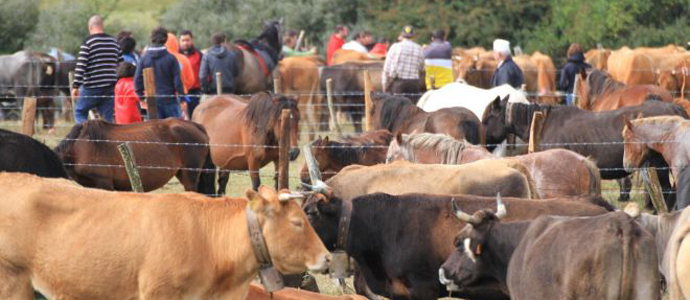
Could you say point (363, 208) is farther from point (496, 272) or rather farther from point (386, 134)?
point (386, 134)

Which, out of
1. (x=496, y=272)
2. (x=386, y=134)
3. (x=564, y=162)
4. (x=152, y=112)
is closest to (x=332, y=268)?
(x=496, y=272)

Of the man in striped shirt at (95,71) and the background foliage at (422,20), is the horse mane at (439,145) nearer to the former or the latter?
the man in striped shirt at (95,71)

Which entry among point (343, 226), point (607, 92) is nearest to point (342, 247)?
point (343, 226)

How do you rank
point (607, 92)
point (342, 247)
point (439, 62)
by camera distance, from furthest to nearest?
point (439, 62) → point (607, 92) → point (342, 247)

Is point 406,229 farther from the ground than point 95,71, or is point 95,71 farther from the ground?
point 95,71

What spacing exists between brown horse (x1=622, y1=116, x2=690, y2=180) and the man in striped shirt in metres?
6.06

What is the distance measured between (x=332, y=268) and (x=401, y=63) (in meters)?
9.95

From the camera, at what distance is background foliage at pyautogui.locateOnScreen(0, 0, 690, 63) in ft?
116

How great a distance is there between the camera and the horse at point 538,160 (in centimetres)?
1312

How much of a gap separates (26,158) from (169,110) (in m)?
5.30

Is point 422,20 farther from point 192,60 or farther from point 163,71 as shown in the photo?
point 163,71

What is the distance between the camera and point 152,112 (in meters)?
15.8

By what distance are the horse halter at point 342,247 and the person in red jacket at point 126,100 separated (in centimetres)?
640

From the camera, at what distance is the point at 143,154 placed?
14.4m
